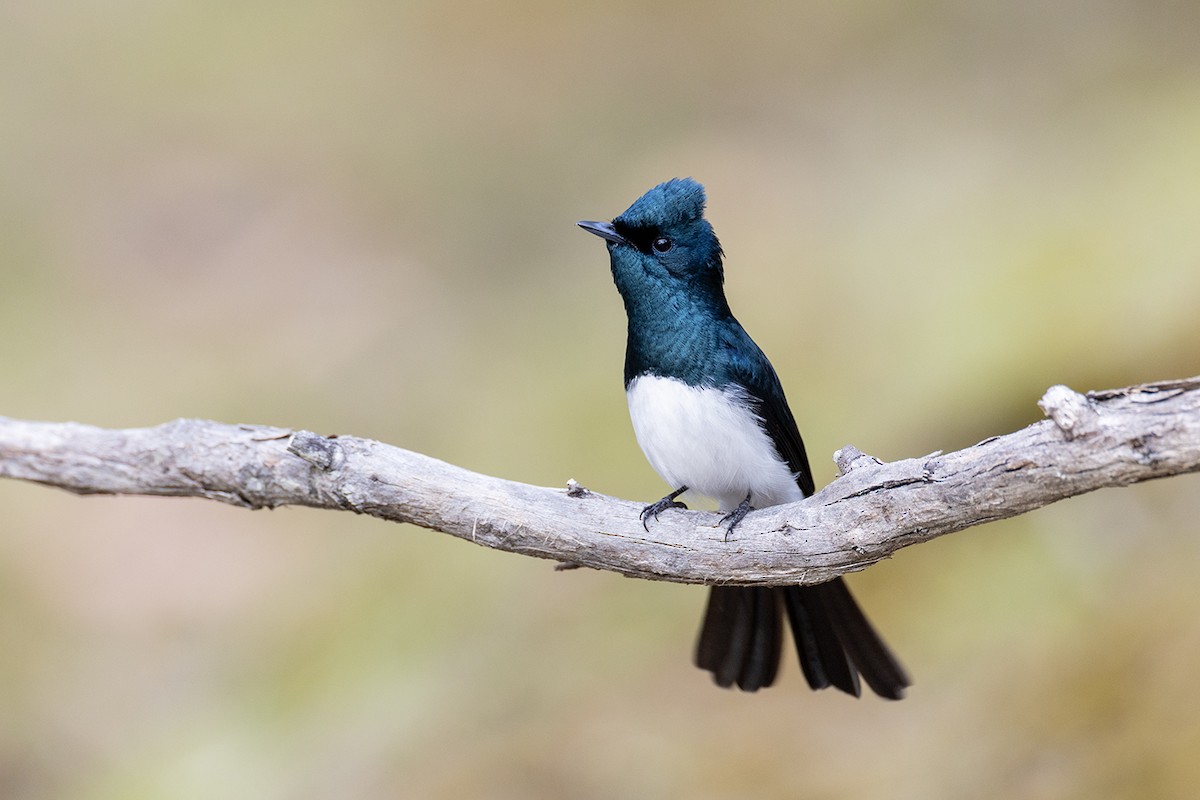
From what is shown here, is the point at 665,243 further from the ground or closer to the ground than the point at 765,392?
further from the ground

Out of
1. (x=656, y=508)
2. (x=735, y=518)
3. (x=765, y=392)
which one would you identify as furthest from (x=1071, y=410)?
(x=765, y=392)

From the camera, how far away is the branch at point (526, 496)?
3.06 m

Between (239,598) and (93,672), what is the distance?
96 cm

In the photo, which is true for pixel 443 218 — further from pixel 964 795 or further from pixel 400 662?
pixel 964 795

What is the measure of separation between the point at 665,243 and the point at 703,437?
66 centimetres

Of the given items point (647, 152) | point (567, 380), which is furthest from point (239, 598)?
point (647, 152)

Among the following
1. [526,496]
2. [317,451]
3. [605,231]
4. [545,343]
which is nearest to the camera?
[317,451]

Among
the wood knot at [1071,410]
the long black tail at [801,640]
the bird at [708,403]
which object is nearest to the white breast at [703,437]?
the bird at [708,403]

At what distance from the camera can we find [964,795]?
15.9ft

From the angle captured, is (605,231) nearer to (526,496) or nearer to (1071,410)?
(526,496)

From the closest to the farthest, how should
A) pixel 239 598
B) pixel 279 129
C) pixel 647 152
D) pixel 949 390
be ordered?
pixel 949 390
pixel 239 598
pixel 647 152
pixel 279 129

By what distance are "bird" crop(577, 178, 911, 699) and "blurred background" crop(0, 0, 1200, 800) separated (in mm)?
1265

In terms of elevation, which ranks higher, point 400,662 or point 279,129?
point 279,129

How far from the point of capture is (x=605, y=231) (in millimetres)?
3777
